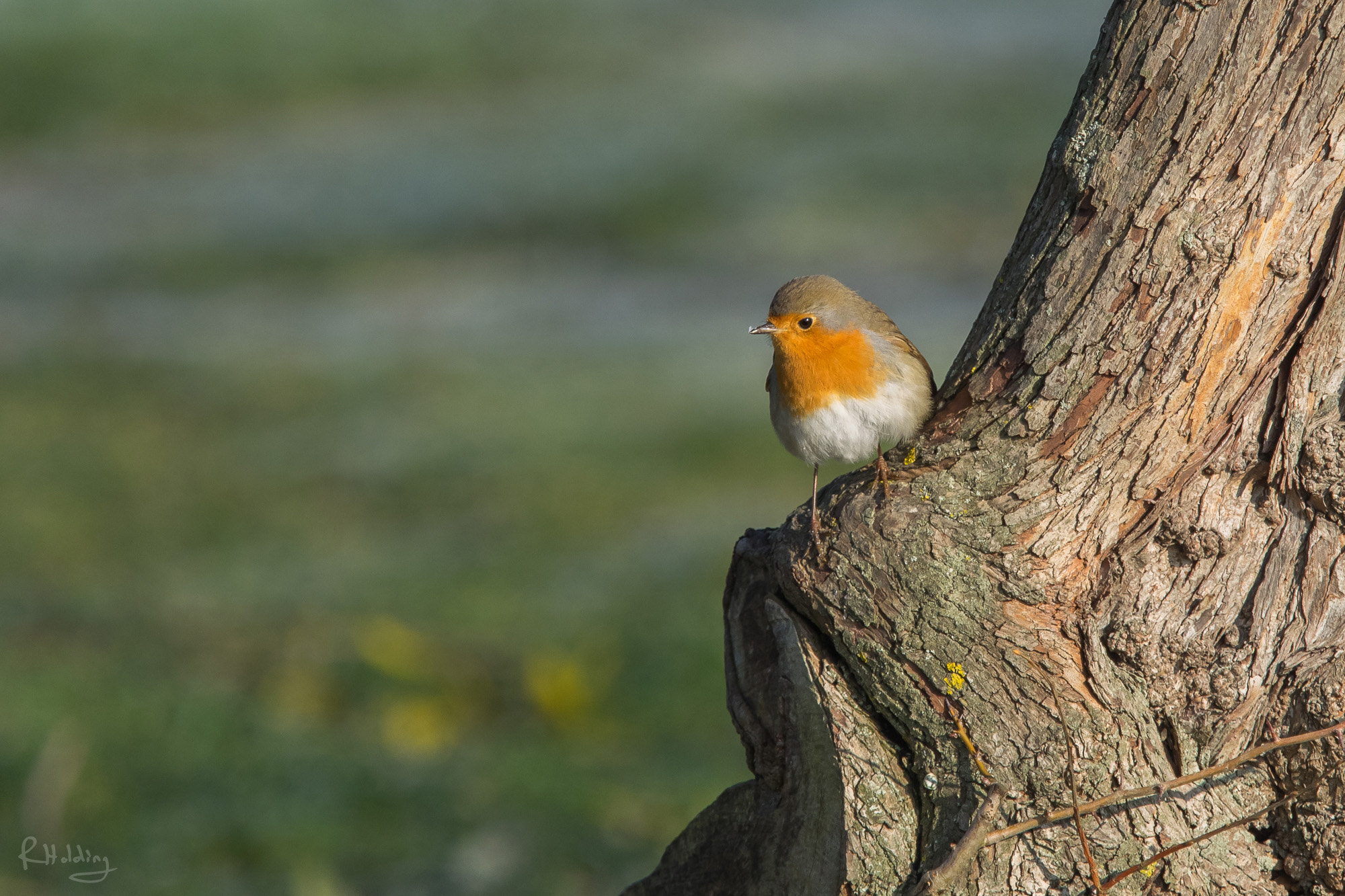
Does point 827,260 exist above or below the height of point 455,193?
below

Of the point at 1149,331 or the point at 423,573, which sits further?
the point at 423,573

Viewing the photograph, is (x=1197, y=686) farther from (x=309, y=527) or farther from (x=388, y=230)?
(x=388, y=230)

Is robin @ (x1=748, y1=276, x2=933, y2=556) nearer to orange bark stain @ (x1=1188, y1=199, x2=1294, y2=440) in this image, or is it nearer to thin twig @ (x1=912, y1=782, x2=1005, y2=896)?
orange bark stain @ (x1=1188, y1=199, x2=1294, y2=440)

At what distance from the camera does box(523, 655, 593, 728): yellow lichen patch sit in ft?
24.4

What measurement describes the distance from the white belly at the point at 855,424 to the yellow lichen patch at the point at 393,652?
3.71 m

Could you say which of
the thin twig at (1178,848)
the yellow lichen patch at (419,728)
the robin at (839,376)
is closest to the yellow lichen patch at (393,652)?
the yellow lichen patch at (419,728)

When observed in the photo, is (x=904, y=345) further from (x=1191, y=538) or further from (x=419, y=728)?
(x=419, y=728)

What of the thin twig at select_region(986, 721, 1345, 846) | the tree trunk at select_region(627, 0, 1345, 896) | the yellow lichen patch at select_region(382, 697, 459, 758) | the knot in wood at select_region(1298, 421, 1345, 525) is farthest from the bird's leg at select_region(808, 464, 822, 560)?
the yellow lichen patch at select_region(382, 697, 459, 758)

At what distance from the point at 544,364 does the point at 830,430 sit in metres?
9.68

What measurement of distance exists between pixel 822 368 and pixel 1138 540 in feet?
4.58

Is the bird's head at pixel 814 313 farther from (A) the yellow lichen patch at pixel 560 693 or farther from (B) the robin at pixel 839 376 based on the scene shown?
(A) the yellow lichen patch at pixel 560 693

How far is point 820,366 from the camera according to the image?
14.7 ft

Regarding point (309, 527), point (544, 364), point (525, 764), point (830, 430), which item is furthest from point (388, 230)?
point (830, 430)

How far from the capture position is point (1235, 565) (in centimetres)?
334
